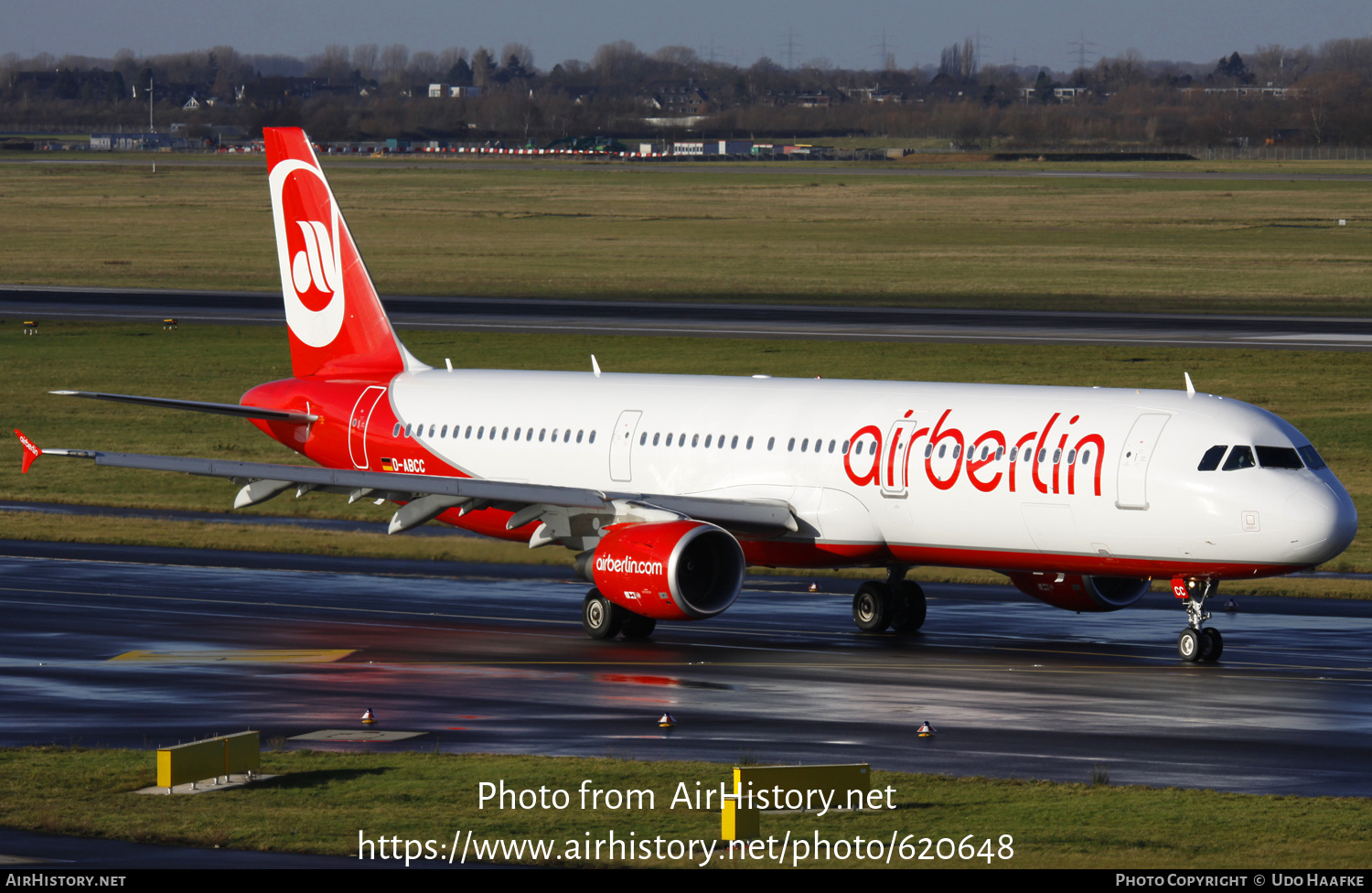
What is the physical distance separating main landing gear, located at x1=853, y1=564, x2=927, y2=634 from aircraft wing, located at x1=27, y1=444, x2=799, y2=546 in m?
2.47

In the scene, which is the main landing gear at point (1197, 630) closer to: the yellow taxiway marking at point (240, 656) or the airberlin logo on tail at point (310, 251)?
the yellow taxiway marking at point (240, 656)

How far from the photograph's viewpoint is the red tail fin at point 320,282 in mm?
43719

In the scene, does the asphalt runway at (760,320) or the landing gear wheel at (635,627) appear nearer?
the landing gear wheel at (635,627)

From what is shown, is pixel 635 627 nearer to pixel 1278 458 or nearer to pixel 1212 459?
pixel 1212 459

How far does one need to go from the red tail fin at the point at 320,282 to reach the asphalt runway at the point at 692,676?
16.0ft

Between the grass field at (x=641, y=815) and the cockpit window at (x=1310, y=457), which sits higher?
the cockpit window at (x=1310, y=457)

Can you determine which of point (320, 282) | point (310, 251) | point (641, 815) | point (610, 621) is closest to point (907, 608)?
point (610, 621)

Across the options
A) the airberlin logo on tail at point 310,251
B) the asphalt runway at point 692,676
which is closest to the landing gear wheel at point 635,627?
the asphalt runway at point 692,676

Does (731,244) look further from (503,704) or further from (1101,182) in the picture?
(503,704)

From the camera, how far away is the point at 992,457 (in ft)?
113

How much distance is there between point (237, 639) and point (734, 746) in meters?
12.9

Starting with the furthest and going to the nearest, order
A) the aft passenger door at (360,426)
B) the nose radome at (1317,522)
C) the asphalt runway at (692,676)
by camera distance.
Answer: the aft passenger door at (360,426) → the nose radome at (1317,522) → the asphalt runway at (692,676)

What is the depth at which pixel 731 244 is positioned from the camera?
138 meters

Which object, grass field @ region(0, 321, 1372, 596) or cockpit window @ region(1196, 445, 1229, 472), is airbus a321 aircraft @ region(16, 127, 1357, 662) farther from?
grass field @ region(0, 321, 1372, 596)
